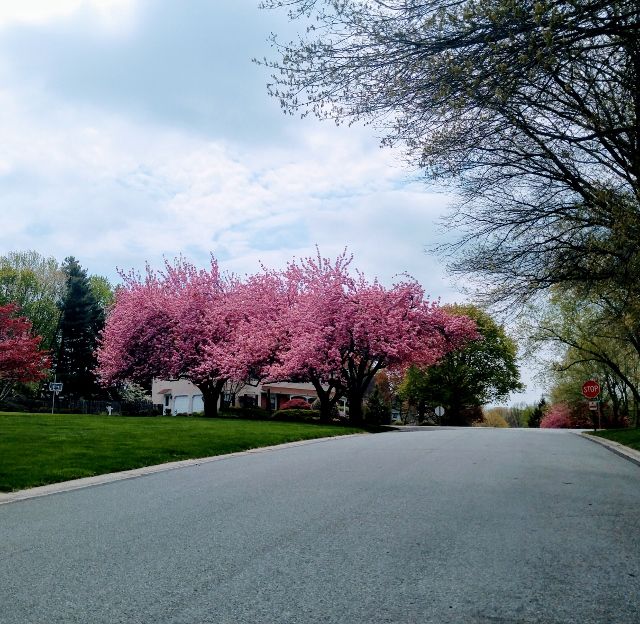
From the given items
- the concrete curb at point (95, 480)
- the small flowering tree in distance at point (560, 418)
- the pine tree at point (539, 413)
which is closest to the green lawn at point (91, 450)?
the concrete curb at point (95, 480)

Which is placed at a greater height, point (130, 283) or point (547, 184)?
point (130, 283)

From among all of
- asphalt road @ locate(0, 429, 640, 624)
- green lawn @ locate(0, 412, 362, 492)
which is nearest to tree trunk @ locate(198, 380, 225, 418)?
green lawn @ locate(0, 412, 362, 492)

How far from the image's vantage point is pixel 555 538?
19.6 feet

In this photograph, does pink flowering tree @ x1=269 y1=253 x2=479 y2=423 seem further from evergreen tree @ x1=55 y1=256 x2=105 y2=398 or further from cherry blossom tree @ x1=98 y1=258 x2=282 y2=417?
evergreen tree @ x1=55 y1=256 x2=105 y2=398

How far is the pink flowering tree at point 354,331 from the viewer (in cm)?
3697

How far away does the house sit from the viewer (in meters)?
58.6

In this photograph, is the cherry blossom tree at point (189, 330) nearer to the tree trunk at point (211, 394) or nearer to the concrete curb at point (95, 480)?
Answer: the tree trunk at point (211, 394)

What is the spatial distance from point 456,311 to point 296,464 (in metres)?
48.1

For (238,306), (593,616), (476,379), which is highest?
(238,306)

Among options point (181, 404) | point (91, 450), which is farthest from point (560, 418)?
point (91, 450)

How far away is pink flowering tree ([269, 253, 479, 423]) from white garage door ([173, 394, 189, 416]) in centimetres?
2129

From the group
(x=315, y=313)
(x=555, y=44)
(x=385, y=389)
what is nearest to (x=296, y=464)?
(x=555, y=44)

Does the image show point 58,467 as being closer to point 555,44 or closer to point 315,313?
point 555,44

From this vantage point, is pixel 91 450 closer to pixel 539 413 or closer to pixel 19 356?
pixel 19 356
